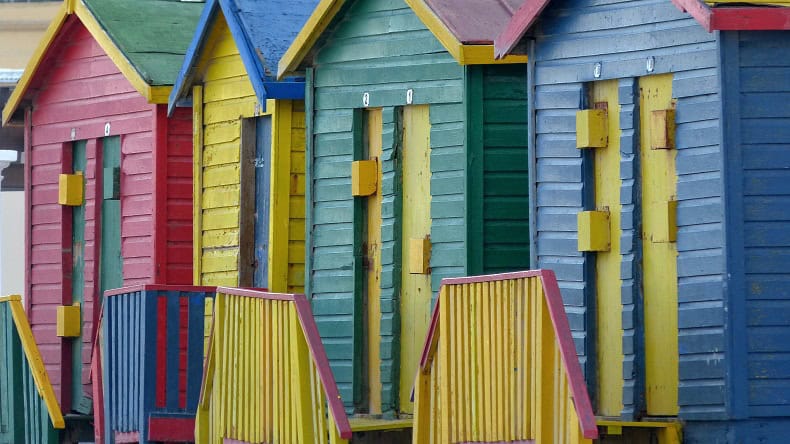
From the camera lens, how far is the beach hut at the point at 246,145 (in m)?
14.3

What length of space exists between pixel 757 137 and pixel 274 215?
15.9 ft

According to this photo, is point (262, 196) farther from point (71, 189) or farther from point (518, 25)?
point (518, 25)

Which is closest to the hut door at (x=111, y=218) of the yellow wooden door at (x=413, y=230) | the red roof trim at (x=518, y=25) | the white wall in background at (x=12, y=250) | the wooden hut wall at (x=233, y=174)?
the wooden hut wall at (x=233, y=174)

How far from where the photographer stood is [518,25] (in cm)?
1178

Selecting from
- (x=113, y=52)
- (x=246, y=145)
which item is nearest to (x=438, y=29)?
(x=246, y=145)

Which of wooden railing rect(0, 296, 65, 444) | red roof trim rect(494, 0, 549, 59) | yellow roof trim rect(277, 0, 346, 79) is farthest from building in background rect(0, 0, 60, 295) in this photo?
red roof trim rect(494, 0, 549, 59)

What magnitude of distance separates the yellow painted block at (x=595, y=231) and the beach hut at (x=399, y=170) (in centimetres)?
120

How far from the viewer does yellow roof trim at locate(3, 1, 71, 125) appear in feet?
54.1

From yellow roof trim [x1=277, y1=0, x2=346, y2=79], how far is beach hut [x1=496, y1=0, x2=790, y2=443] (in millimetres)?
2016

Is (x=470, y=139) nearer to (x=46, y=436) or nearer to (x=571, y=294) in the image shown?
(x=571, y=294)

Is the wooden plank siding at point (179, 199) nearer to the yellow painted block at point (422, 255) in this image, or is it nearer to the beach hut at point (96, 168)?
the beach hut at point (96, 168)

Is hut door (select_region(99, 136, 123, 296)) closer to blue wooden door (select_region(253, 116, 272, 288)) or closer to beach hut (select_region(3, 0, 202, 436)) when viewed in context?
beach hut (select_region(3, 0, 202, 436))

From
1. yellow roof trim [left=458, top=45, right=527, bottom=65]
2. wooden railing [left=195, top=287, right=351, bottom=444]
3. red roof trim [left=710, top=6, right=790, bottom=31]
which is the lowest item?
wooden railing [left=195, top=287, right=351, bottom=444]

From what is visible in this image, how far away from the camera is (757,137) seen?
10.5 metres
